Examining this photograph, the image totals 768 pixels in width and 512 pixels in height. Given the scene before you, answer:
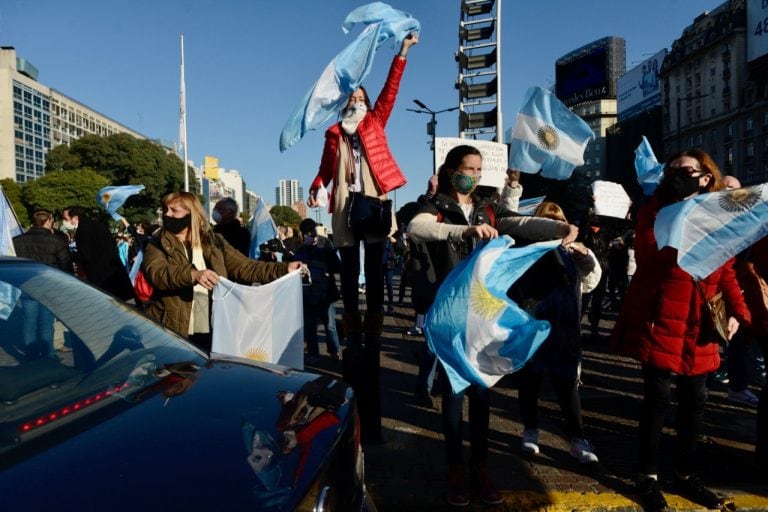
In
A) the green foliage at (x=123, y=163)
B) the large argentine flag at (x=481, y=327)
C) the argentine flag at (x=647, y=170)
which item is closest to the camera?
the large argentine flag at (x=481, y=327)

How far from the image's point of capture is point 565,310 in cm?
424

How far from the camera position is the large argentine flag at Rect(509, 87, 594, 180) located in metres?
5.36

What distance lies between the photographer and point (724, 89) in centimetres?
7938

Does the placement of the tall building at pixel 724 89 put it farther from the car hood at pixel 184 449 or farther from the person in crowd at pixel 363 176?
the car hood at pixel 184 449

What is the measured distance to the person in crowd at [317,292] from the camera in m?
7.64

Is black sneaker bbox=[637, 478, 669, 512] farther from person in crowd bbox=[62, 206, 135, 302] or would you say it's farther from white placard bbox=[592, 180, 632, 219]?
person in crowd bbox=[62, 206, 135, 302]

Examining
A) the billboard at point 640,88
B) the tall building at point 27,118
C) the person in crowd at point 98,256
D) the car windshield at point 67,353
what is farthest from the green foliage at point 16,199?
the billboard at point 640,88

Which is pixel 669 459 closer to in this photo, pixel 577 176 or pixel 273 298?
pixel 273 298

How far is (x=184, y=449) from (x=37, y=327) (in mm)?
1323

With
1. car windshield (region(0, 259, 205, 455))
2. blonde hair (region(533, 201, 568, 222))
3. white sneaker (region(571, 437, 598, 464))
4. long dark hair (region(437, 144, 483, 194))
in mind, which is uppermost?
long dark hair (region(437, 144, 483, 194))

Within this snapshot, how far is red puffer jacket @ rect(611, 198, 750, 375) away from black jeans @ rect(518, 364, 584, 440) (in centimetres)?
76

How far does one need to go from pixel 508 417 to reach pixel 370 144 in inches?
102

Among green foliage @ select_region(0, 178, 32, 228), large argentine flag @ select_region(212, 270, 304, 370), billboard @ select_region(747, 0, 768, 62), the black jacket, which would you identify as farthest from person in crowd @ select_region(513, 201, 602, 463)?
billboard @ select_region(747, 0, 768, 62)

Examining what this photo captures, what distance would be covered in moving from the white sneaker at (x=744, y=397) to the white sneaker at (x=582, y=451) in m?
Answer: 2.36
